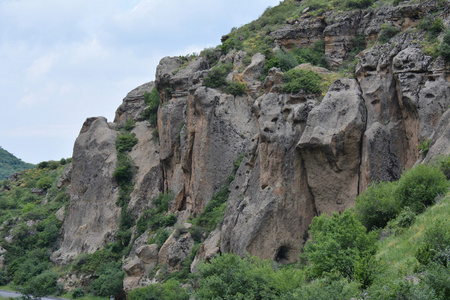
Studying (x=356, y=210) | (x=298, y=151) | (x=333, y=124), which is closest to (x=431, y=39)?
(x=333, y=124)

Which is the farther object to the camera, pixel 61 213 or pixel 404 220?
pixel 61 213

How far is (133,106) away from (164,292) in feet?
107

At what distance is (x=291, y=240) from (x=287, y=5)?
37.6 metres

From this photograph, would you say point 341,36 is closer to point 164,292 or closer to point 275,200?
point 275,200

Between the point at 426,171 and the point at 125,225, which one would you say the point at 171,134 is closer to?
the point at 125,225

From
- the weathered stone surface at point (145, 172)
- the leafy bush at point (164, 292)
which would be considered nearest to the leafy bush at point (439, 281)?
the leafy bush at point (164, 292)

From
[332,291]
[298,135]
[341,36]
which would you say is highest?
[341,36]

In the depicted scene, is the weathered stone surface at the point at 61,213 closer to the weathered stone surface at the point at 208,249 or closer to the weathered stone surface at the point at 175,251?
the weathered stone surface at the point at 175,251

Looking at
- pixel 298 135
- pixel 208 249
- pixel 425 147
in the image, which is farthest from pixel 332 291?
pixel 208 249

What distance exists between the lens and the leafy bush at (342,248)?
667 inches

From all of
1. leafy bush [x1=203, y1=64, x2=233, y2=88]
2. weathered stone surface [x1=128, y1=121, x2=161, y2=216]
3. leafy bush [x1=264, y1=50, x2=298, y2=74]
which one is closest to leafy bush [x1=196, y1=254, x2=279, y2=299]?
leafy bush [x1=203, y1=64, x2=233, y2=88]

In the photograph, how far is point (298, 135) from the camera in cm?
3034

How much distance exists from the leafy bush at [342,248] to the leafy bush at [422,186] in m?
4.12

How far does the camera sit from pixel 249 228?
3005cm
